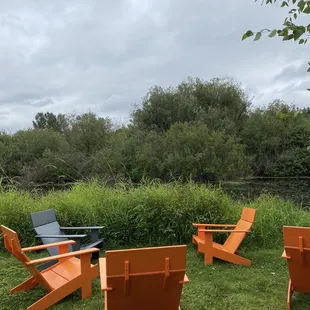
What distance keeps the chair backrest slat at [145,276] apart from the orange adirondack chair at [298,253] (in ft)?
3.37

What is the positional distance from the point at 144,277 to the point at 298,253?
4.46ft

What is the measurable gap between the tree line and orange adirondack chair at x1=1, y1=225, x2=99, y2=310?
1663 cm

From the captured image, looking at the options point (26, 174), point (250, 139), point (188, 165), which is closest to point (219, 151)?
point (188, 165)

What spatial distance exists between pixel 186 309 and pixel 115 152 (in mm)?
18886

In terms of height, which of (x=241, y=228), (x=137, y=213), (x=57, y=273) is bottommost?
(x=57, y=273)

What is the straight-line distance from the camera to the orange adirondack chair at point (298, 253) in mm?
2867

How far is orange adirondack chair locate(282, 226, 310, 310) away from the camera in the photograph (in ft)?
9.41

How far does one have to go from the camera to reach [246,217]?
4762mm

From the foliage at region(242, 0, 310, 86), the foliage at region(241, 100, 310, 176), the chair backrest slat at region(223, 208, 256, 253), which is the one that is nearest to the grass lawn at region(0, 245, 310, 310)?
the chair backrest slat at region(223, 208, 256, 253)

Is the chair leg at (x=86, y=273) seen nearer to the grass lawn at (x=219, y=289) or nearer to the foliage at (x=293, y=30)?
the grass lawn at (x=219, y=289)

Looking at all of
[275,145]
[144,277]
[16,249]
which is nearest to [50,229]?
[16,249]

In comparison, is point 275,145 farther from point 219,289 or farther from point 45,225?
point 219,289

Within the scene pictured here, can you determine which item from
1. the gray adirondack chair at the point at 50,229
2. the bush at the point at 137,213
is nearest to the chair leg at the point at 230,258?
the bush at the point at 137,213

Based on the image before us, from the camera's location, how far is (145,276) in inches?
97.3
